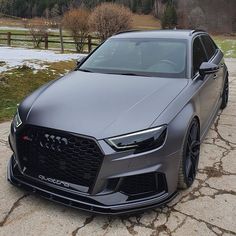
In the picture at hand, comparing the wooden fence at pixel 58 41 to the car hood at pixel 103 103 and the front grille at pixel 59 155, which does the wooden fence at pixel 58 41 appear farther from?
the front grille at pixel 59 155

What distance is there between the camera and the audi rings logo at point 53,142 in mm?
2760

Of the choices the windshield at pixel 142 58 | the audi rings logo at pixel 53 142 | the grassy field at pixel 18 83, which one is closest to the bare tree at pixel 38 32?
the grassy field at pixel 18 83

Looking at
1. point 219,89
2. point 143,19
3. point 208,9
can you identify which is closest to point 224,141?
point 219,89

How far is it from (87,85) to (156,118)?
3.47ft

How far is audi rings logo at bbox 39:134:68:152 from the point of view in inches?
109

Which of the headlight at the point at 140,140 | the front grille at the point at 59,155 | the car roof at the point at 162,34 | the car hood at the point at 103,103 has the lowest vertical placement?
the front grille at the point at 59,155

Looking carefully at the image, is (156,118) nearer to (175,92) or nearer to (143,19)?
(175,92)

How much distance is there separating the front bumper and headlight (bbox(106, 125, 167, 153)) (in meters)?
0.41

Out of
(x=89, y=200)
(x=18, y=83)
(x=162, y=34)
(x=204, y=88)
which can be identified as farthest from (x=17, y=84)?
(x=89, y=200)

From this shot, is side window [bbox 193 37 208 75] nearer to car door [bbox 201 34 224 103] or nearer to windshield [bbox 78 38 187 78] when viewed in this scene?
windshield [bbox 78 38 187 78]

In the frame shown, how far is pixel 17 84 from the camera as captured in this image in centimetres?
699

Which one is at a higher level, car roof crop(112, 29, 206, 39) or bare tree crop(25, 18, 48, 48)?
car roof crop(112, 29, 206, 39)

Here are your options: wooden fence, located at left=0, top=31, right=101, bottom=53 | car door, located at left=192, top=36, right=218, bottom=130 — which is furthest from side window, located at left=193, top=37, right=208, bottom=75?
wooden fence, located at left=0, top=31, right=101, bottom=53

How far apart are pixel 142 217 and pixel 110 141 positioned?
77 cm
